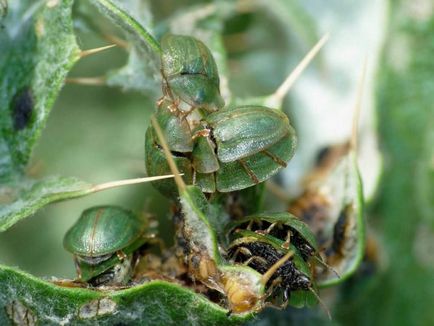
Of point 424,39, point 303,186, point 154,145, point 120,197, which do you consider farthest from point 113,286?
point 424,39

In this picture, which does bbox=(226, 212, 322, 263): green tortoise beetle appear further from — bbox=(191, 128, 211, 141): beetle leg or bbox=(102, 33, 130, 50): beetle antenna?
bbox=(102, 33, 130, 50): beetle antenna

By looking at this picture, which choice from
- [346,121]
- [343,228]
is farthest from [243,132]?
[346,121]

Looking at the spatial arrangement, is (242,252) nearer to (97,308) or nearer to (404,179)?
(97,308)

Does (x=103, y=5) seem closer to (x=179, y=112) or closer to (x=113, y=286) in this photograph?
(x=179, y=112)

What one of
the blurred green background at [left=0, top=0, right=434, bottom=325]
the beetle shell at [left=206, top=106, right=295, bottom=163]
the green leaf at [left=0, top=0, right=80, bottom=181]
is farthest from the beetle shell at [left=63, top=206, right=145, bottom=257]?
the blurred green background at [left=0, top=0, right=434, bottom=325]

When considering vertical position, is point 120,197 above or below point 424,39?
below

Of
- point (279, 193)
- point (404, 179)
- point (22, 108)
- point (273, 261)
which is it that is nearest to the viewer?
point (273, 261)
